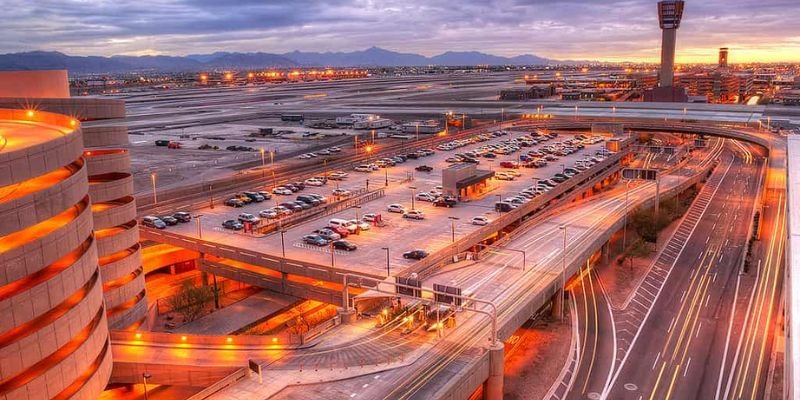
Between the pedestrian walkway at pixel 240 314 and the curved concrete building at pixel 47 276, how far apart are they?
2065 centimetres

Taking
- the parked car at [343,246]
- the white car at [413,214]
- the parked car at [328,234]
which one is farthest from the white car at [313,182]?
the parked car at [343,246]

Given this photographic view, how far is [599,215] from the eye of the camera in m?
67.4

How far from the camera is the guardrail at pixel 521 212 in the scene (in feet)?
160

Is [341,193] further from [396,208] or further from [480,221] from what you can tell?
[480,221]

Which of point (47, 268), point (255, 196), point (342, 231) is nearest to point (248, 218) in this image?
point (255, 196)

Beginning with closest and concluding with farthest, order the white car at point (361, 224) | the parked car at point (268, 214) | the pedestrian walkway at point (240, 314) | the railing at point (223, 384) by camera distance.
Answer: the railing at point (223, 384) → the pedestrian walkway at point (240, 314) → the white car at point (361, 224) → the parked car at point (268, 214)

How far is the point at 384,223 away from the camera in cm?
6456

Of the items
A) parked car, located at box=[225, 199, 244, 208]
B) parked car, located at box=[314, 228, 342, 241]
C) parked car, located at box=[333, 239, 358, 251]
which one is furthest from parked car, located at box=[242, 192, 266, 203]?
parked car, located at box=[333, 239, 358, 251]

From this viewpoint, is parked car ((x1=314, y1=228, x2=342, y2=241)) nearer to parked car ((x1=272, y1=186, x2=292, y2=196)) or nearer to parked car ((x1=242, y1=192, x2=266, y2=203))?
parked car ((x1=242, y1=192, x2=266, y2=203))

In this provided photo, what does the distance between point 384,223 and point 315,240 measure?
10.0 m

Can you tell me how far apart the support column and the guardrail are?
12577 mm

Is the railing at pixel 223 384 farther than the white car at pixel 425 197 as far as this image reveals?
No

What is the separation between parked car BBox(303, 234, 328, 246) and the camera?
56.5m

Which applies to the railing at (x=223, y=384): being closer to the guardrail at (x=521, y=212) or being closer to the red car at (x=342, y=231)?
the guardrail at (x=521, y=212)
